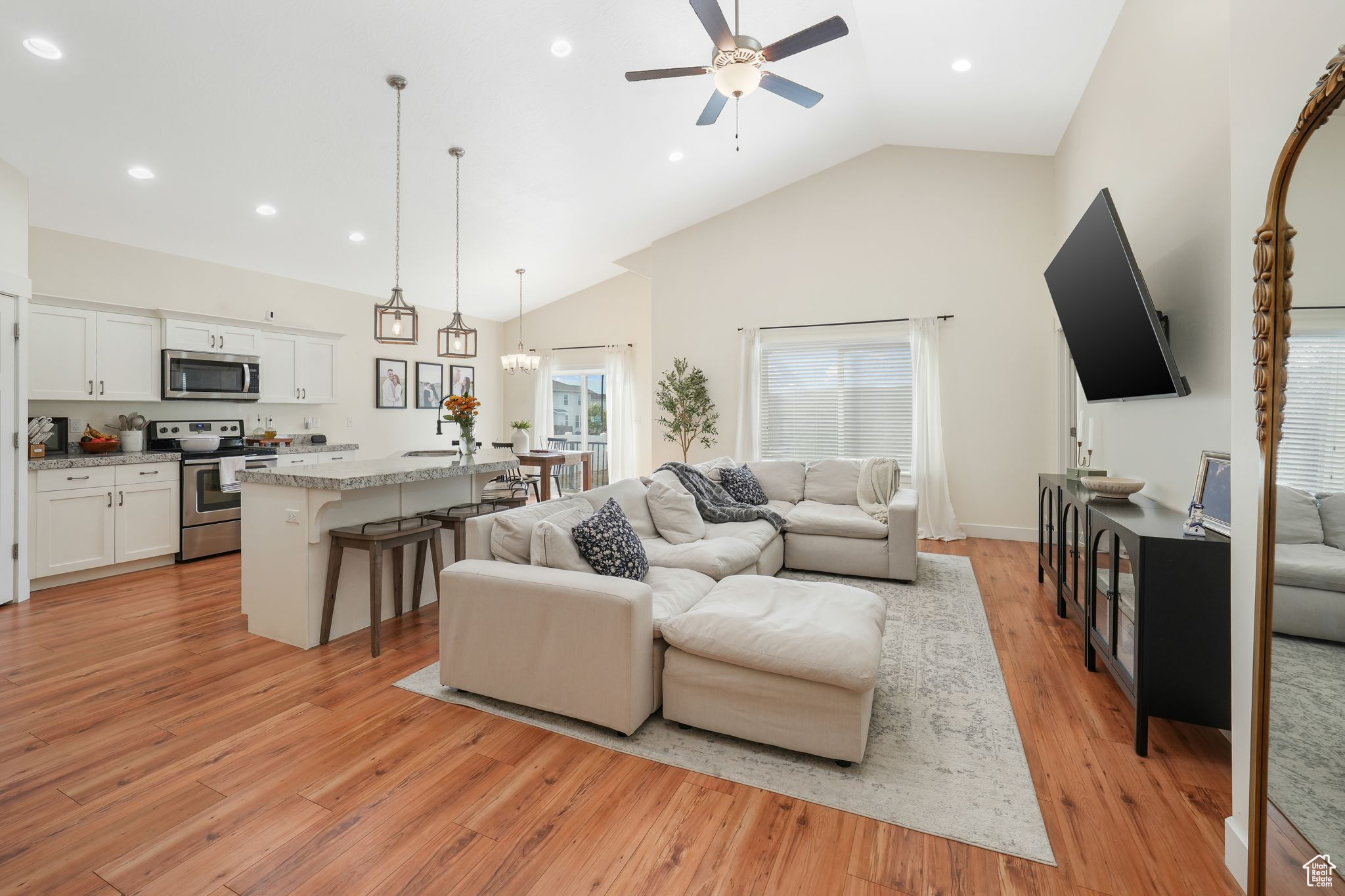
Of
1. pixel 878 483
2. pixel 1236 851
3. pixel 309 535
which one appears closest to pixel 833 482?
pixel 878 483

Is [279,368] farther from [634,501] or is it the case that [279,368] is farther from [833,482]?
[833,482]

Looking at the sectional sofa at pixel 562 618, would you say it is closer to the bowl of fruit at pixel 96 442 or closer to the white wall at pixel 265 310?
the bowl of fruit at pixel 96 442

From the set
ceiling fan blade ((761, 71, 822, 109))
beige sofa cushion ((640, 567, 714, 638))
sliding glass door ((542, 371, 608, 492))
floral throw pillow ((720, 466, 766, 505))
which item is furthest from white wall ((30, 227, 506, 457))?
ceiling fan blade ((761, 71, 822, 109))

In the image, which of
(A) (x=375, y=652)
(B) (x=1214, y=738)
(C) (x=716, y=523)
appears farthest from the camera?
(C) (x=716, y=523)

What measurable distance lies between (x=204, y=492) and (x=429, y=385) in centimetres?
329

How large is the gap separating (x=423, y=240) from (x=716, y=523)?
13.5ft

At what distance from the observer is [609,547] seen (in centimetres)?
268

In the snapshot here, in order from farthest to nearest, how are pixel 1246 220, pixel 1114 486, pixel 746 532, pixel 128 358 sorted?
pixel 128 358 → pixel 746 532 → pixel 1114 486 → pixel 1246 220

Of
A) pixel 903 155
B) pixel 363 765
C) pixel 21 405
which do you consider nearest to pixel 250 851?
pixel 363 765

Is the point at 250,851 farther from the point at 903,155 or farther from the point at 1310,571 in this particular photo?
the point at 903,155

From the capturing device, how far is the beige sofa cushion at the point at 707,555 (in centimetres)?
316

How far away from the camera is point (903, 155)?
5945 mm

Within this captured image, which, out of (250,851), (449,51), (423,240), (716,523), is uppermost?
(449,51)

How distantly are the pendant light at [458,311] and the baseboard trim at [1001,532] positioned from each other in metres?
4.76
